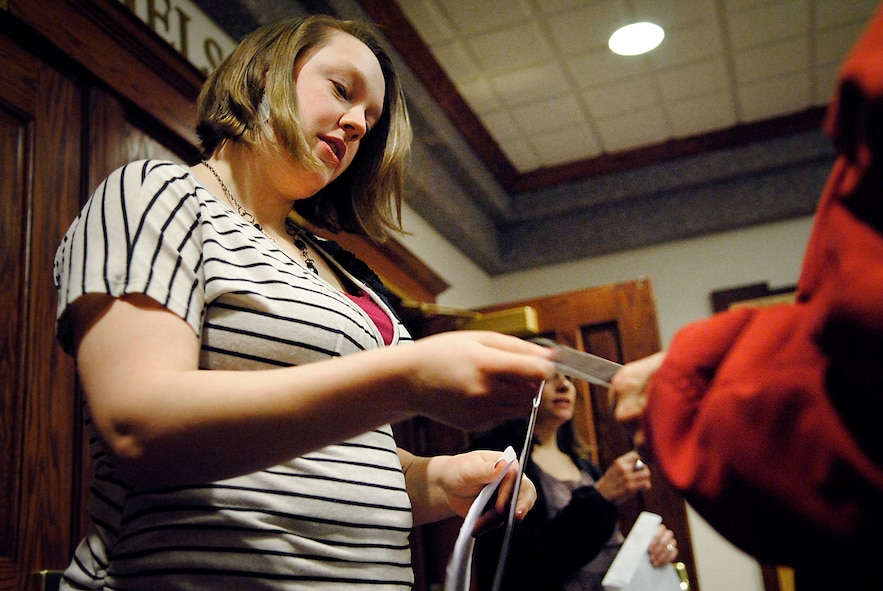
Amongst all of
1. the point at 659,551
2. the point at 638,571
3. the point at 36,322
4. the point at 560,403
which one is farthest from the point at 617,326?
the point at 36,322

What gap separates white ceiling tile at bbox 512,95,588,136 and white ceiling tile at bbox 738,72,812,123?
740 millimetres

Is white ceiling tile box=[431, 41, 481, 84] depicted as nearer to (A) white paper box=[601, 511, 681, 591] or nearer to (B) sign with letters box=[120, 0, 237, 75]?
(B) sign with letters box=[120, 0, 237, 75]

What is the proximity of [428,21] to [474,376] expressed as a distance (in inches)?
96.3

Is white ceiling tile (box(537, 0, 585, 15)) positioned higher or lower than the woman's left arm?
higher

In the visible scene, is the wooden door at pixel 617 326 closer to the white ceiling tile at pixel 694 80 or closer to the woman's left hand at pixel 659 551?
the white ceiling tile at pixel 694 80

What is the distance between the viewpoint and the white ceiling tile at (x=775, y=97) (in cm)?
332

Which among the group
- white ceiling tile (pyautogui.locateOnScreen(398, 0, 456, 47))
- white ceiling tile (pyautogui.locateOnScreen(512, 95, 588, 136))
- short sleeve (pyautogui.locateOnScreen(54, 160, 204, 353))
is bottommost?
short sleeve (pyautogui.locateOnScreen(54, 160, 204, 353))

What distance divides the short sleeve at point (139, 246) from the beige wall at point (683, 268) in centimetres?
279

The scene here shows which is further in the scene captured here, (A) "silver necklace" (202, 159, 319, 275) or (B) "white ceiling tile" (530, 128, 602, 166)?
(B) "white ceiling tile" (530, 128, 602, 166)

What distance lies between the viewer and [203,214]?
0.69 metres

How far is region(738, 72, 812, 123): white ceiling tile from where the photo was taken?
332 cm

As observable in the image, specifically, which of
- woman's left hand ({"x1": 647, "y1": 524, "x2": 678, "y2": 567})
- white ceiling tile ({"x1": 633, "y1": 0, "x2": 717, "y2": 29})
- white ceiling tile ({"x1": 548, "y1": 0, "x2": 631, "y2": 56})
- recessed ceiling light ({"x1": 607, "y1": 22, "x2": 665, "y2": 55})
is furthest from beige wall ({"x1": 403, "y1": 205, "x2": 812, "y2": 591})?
woman's left hand ({"x1": 647, "y1": 524, "x2": 678, "y2": 567})

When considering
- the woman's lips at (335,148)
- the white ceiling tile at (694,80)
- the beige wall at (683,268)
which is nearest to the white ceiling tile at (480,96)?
the beige wall at (683,268)

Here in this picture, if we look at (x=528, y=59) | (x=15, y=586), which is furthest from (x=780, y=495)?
(x=528, y=59)
